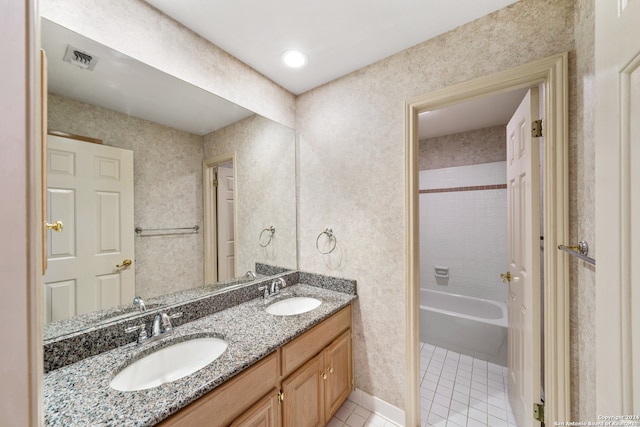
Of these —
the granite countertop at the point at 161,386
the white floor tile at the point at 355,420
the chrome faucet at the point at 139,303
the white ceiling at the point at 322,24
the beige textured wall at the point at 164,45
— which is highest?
the white ceiling at the point at 322,24

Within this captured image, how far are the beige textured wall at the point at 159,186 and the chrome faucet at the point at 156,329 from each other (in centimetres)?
17

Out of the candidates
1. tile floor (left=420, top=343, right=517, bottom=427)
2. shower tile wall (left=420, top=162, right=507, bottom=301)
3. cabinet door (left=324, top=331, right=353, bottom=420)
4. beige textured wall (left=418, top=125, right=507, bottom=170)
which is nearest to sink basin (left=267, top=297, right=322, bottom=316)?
cabinet door (left=324, top=331, right=353, bottom=420)

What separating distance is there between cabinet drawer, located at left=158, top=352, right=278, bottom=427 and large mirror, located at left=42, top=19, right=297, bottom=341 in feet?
2.06

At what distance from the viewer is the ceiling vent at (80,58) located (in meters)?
1.02

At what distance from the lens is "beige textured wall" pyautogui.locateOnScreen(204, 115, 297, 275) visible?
5.62ft

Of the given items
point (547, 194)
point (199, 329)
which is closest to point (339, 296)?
point (199, 329)

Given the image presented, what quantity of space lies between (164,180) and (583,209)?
6.69 feet

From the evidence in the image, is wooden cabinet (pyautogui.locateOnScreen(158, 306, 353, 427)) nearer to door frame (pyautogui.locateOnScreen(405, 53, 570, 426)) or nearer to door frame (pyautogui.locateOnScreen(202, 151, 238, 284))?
door frame (pyautogui.locateOnScreen(202, 151, 238, 284))

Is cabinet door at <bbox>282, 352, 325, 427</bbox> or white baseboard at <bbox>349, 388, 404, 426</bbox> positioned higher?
cabinet door at <bbox>282, 352, 325, 427</bbox>

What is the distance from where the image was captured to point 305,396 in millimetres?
1313

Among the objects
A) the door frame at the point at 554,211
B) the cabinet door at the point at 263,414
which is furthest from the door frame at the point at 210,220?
the door frame at the point at 554,211

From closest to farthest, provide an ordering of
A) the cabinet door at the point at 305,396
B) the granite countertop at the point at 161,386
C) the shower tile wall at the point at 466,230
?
the granite countertop at the point at 161,386 < the cabinet door at the point at 305,396 < the shower tile wall at the point at 466,230

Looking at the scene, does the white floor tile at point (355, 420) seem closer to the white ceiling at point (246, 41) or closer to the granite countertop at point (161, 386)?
the granite countertop at point (161, 386)

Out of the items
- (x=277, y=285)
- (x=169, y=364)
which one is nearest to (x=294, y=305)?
(x=277, y=285)
